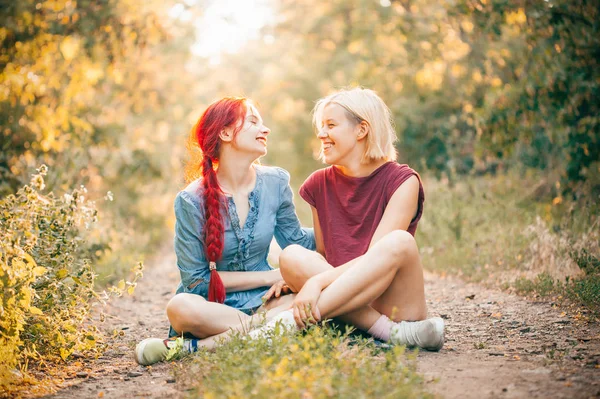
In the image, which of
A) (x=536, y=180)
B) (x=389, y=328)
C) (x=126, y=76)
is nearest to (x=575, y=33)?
(x=536, y=180)

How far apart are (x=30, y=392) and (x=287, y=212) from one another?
1.95 meters

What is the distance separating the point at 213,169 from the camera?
4.27m

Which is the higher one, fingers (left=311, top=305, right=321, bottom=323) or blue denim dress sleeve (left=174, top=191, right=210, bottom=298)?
blue denim dress sleeve (left=174, top=191, right=210, bottom=298)

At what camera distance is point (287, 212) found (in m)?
4.46

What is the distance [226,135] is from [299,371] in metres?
1.94

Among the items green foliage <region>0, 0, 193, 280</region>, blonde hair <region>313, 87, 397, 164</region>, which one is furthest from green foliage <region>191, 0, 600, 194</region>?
green foliage <region>0, 0, 193, 280</region>

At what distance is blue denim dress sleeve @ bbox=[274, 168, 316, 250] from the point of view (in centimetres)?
446

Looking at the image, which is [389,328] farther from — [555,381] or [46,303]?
[46,303]

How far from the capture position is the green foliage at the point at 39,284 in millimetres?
3428

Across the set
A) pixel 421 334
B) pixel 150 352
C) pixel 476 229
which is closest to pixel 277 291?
pixel 150 352

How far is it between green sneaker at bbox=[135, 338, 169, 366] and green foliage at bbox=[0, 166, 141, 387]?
37 centimetres

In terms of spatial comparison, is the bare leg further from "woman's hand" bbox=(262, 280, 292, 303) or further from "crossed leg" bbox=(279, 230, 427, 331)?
"woman's hand" bbox=(262, 280, 292, 303)

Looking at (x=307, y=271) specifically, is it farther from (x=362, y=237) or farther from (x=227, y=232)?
(x=227, y=232)

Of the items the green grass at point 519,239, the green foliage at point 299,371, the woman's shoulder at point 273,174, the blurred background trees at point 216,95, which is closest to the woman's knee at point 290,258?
the green foliage at point 299,371
